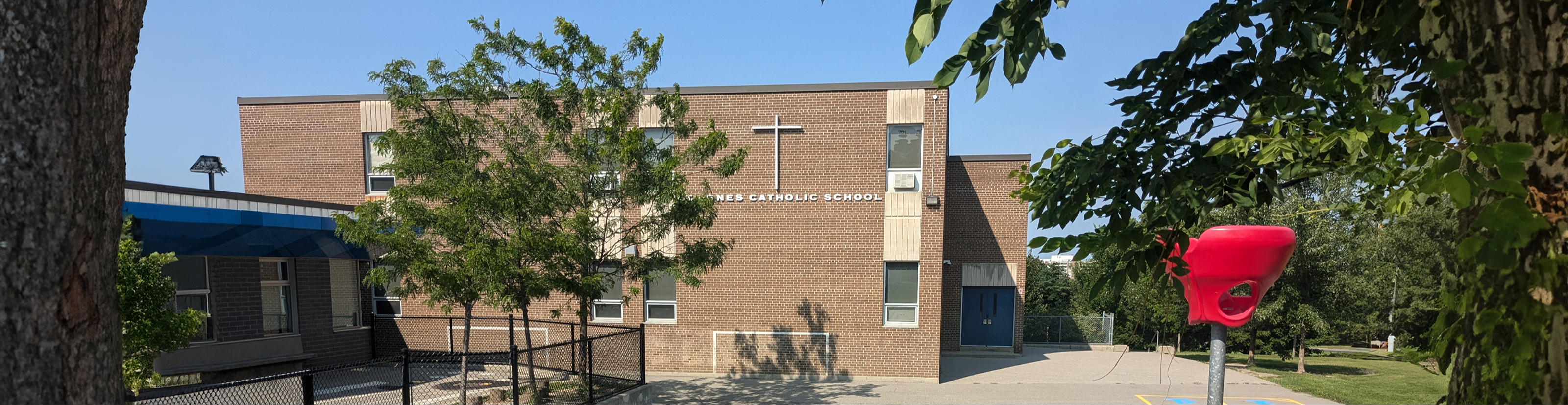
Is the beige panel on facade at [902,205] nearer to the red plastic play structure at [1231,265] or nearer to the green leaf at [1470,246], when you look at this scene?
the red plastic play structure at [1231,265]

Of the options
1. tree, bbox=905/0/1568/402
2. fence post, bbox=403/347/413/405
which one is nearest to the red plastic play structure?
tree, bbox=905/0/1568/402

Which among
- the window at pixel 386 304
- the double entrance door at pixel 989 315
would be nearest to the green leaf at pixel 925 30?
the window at pixel 386 304

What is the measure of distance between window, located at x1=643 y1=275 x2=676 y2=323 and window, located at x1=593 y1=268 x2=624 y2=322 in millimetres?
652

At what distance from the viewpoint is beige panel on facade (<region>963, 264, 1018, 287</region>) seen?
2433 centimetres

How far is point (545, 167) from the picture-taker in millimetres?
12148

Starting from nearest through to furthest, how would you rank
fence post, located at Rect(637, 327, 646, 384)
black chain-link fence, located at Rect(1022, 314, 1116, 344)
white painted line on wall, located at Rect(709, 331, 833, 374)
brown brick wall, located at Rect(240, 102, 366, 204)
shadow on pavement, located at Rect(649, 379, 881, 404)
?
fence post, located at Rect(637, 327, 646, 384)
shadow on pavement, located at Rect(649, 379, 881, 404)
white painted line on wall, located at Rect(709, 331, 833, 374)
brown brick wall, located at Rect(240, 102, 366, 204)
black chain-link fence, located at Rect(1022, 314, 1116, 344)

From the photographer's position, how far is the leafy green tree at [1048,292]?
125 ft

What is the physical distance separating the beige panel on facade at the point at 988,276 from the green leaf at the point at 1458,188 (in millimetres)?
23188

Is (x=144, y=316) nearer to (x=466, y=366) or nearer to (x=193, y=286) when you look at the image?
(x=466, y=366)

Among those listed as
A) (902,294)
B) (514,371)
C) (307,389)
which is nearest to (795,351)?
(902,294)

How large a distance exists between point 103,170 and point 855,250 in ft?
52.3

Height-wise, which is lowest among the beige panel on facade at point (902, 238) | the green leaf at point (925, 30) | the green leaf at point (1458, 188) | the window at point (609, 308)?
Result: the window at point (609, 308)

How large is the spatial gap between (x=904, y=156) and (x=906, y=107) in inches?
44.7

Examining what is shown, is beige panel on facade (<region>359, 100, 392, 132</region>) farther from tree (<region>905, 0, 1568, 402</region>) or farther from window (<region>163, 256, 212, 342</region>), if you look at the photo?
tree (<region>905, 0, 1568, 402</region>)
